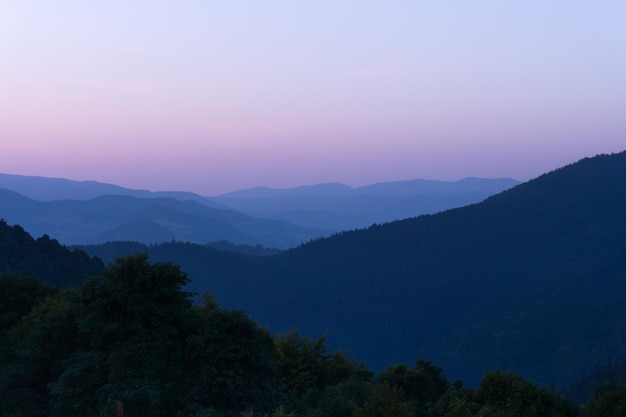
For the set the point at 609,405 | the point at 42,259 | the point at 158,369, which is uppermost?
the point at 42,259

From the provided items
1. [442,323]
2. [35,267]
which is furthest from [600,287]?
[35,267]

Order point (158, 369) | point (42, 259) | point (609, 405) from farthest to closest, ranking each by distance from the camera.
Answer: point (42, 259) < point (609, 405) < point (158, 369)

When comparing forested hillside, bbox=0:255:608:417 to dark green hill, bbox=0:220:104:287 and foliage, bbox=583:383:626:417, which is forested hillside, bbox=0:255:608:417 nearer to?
foliage, bbox=583:383:626:417

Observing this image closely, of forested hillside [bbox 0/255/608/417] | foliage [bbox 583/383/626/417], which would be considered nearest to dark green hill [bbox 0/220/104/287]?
forested hillside [bbox 0/255/608/417]

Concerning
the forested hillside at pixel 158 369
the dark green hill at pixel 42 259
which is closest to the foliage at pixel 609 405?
Answer: the forested hillside at pixel 158 369

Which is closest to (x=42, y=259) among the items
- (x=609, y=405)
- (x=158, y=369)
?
(x=158, y=369)

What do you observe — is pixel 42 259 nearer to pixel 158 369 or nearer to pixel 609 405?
pixel 158 369

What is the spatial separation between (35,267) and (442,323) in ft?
474

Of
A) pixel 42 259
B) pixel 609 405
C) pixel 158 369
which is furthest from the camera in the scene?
pixel 42 259

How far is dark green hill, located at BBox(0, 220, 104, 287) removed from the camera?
2559 inches

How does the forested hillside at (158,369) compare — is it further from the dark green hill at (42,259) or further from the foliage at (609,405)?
the dark green hill at (42,259)

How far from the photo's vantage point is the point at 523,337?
154625 mm

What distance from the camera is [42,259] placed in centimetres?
7112

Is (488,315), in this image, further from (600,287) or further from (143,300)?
(143,300)
